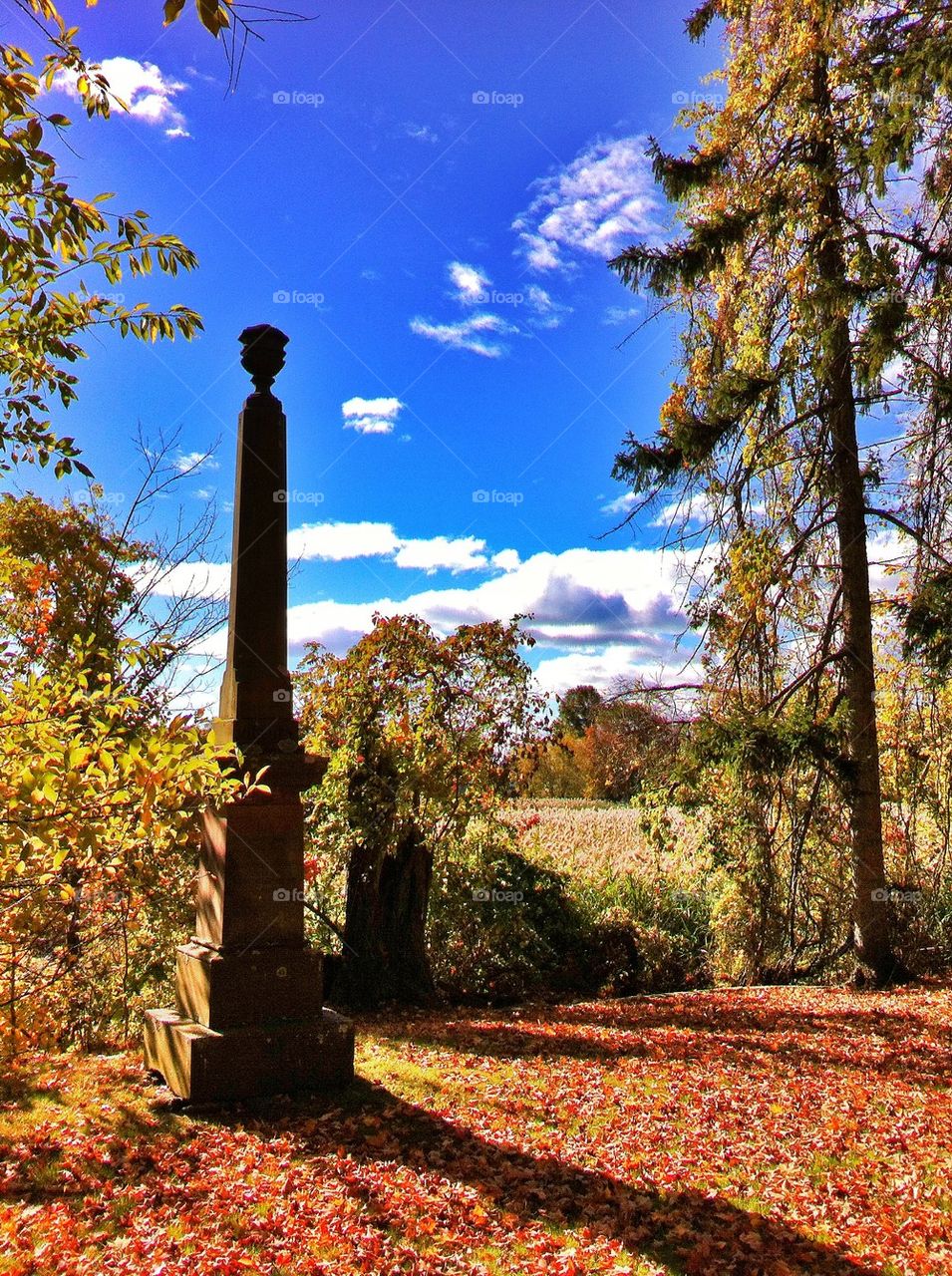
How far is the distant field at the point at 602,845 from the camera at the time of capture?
38.3 feet

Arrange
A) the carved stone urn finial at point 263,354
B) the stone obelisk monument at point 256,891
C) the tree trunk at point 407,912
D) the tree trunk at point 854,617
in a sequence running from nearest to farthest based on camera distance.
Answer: the stone obelisk monument at point 256,891 → the carved stone urn finial at point 263,354 → the tree trunk at point 407,912 → the tree trunk at point 854,617

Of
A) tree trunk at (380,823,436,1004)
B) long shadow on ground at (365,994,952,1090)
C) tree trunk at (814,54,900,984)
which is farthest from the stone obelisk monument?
tree trunk at (814,54,900,984)

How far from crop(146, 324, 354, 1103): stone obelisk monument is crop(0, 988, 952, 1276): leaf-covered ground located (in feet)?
0.82

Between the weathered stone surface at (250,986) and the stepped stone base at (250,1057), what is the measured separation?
2.5 inches

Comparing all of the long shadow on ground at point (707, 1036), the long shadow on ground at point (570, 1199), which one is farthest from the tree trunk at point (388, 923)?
the long shadow on ground at point (570, 1199)

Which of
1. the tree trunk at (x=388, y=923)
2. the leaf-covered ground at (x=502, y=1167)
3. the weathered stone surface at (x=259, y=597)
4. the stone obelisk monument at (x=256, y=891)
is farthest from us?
the tree trunk at (x=388, y=923)

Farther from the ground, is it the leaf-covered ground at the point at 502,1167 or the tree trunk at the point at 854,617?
the tree trunk at the point at 854,617

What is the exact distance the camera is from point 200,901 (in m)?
6.01

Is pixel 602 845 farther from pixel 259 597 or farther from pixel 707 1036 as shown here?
pixel 259 597

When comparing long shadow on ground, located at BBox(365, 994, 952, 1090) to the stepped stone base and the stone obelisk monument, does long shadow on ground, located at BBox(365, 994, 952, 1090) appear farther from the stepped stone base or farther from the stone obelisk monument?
the stone obelisk monument

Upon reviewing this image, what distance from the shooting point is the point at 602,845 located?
54.4ft

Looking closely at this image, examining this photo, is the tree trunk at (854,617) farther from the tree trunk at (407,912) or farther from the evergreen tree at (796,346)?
the tree trunk at (407,912)

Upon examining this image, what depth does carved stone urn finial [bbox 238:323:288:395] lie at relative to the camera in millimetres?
6383

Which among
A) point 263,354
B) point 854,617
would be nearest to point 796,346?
point 854,617
